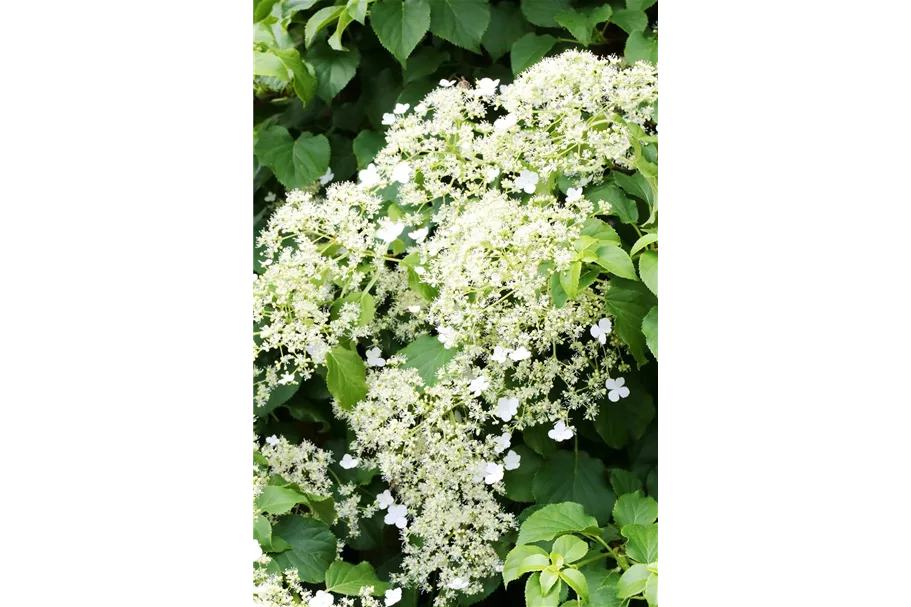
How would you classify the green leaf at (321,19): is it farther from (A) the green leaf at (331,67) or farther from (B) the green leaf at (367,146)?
(B) the green leaf at (367,146)

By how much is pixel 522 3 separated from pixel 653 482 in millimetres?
815

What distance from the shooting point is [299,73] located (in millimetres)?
1440

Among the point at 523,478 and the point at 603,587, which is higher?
the point at 523,478

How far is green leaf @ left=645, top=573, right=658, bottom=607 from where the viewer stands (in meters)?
0.93

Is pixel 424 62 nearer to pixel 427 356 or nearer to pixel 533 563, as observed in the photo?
pixel 427 356

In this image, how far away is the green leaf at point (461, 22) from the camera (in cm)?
138

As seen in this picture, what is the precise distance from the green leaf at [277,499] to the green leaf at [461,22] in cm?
78

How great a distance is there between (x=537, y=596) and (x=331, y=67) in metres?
0.97

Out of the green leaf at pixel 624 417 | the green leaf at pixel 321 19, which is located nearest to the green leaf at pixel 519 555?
the green leaf at pixel 624 417

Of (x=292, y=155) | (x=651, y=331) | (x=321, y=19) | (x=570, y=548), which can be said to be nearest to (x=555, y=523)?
(x=570, y=548)

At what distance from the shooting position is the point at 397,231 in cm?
125

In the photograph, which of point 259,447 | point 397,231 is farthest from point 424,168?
point 259,447
